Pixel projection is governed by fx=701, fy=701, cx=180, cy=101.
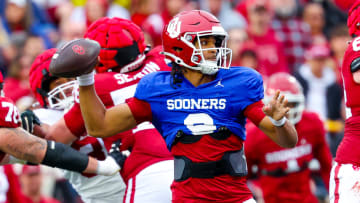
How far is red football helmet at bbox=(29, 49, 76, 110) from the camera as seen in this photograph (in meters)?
5.24

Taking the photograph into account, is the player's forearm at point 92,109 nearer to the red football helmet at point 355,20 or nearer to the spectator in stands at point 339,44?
the red football helmet at point 355,20

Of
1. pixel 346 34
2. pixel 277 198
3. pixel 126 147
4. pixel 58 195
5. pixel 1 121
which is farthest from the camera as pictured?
pixel 346 34

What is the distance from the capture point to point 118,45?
499 centimetres

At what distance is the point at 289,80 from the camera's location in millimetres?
6477

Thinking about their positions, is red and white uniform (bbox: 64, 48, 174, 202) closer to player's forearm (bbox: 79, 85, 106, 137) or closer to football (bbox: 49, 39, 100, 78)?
player's forearm (bbox: 79, 85, 106, 137)

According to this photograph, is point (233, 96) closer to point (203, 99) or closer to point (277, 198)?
point (203, 99)

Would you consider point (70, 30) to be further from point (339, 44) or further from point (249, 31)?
point (339, 44)

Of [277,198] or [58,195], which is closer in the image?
[277,198]

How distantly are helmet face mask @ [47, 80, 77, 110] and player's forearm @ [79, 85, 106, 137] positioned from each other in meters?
0.86

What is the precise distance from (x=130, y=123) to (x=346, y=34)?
6033 millimetres

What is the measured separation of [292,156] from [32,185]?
319cm

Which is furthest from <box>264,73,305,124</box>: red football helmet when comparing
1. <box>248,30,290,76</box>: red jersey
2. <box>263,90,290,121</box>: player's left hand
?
<box>248,30,290,76</box>: red jersey

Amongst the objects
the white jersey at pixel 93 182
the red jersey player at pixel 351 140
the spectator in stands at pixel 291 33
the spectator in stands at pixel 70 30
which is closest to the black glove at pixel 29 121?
the white jersey at pixel 93 182

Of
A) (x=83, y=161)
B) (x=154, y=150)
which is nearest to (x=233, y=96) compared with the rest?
(x=154, y=150)
